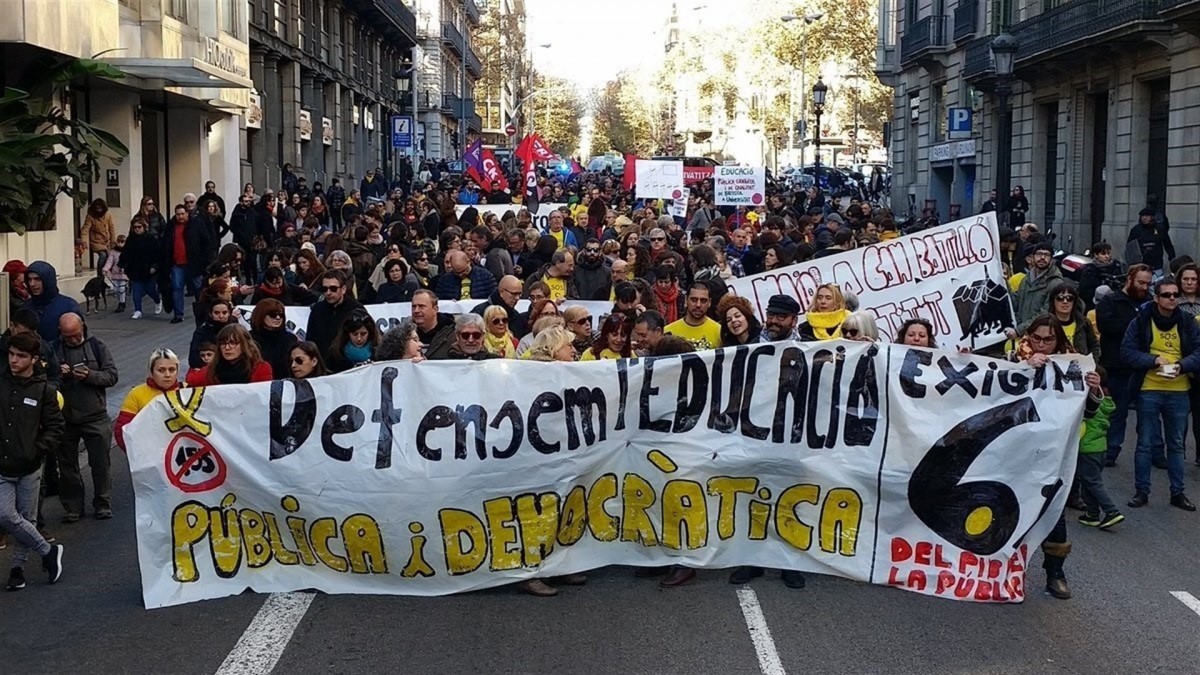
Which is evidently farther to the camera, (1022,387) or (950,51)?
(950,51)

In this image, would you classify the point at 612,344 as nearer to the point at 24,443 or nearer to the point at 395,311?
the point at 24,443

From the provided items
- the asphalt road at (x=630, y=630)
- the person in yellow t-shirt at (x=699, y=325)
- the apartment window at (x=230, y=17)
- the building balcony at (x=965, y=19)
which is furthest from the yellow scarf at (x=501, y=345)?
the building balcony at (x=965, y=19)

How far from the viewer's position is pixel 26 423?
7867mm

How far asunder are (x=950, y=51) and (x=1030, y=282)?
104ft

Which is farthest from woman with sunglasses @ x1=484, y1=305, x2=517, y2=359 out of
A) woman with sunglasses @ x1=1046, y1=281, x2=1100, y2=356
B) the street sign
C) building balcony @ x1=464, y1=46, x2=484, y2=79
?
building balcony @ x1=464, y1=46, x2=484, y2=79

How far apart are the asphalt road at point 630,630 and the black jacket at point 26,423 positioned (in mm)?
711


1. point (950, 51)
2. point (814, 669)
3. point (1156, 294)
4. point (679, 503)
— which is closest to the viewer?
point (814, 669)

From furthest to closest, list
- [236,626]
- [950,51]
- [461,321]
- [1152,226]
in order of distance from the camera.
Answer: [950,51] → [1152,226] → [461,321] → [236,626]

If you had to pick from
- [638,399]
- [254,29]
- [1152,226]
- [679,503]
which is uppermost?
[254,29]

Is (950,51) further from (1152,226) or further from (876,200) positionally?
(1152,226)

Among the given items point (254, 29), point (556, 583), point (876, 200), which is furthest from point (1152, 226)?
point (876, 200)

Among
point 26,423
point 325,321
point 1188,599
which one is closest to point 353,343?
point 325,321

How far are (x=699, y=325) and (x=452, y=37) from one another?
7882 centimetres

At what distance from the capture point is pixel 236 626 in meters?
6.98
